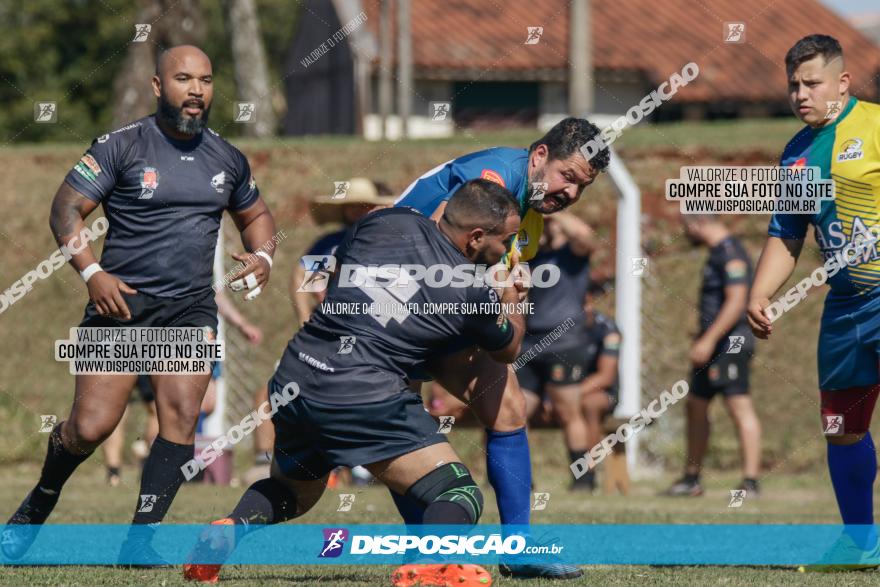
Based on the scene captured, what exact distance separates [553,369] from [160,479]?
5391 millimetres

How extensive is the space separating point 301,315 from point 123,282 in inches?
152

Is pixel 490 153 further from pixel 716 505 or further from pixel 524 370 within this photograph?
pixel 524 370

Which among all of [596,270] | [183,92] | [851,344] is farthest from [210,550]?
[596,270]

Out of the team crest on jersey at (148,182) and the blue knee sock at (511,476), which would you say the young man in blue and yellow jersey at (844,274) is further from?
the team crest on jersey at (148,182)

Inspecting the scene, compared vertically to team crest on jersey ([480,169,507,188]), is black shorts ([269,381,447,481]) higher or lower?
lower

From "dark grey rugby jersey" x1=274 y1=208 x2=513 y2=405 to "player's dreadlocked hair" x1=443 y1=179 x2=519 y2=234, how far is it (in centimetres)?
10

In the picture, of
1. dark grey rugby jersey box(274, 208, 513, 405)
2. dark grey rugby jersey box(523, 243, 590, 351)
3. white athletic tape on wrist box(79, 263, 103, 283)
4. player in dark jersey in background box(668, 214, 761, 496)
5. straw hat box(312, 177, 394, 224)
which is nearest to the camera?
dark grey rugby jersey box(274, 208, 513, 405)

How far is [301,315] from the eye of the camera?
10.2m

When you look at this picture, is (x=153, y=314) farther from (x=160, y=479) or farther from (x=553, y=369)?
(x=553, y=369)

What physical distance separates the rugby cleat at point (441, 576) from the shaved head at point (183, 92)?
2.51 metres

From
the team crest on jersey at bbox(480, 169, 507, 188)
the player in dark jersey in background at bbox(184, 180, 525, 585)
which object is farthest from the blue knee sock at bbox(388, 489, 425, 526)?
the team crest on jersey at bbox(480, 169, 507, 188)

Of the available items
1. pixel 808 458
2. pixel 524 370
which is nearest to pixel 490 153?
pixel 524 370

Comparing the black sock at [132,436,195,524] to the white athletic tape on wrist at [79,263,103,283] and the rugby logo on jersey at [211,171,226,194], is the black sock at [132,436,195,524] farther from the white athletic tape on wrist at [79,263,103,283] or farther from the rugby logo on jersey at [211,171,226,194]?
the rugby logo on jersey at [211,171,226,194]

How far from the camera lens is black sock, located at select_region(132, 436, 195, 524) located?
624 centimetres
